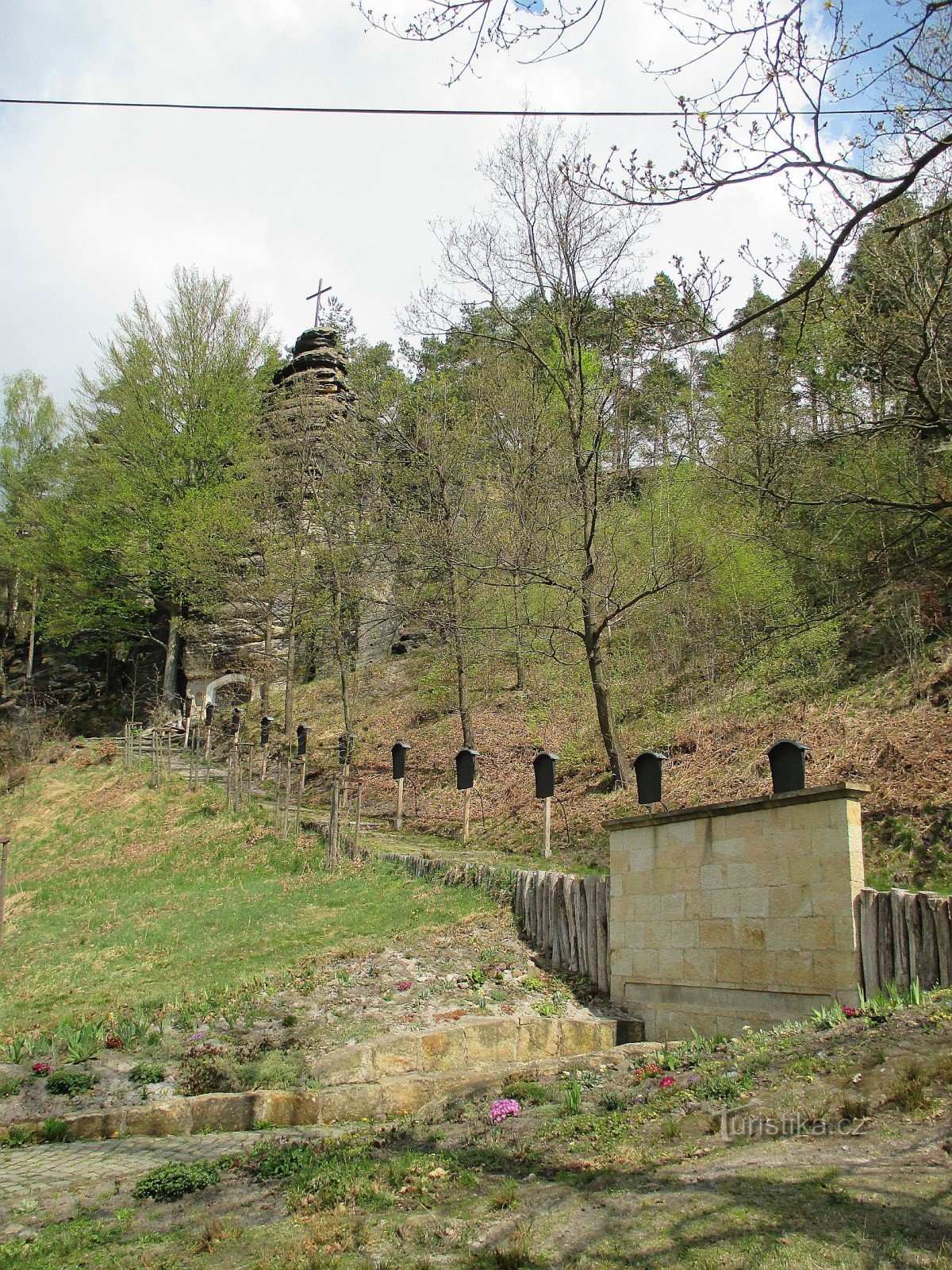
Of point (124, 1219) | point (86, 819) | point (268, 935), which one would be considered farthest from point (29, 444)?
point (124, 1219)

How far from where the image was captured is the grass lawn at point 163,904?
416 inches

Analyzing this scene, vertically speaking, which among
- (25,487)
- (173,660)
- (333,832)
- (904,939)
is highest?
(25,487)

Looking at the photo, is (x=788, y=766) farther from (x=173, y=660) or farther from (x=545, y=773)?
(x=173, y=660)

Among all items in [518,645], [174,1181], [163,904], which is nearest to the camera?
[174,1181]

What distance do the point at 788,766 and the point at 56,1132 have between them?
6.93m

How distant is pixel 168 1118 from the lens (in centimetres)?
673

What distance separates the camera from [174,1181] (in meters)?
5.26

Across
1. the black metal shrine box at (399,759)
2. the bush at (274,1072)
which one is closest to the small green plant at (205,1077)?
the bush at (274,1072)

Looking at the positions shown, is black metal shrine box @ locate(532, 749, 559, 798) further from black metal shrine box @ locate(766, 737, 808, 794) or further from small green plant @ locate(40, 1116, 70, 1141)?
small green plant @ locate(40, 1116, 70, 1141)

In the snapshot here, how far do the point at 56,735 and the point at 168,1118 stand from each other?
84.9 feet

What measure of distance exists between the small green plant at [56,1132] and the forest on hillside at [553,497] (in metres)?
7.08

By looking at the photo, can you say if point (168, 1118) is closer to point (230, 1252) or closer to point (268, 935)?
point (230, 1252)

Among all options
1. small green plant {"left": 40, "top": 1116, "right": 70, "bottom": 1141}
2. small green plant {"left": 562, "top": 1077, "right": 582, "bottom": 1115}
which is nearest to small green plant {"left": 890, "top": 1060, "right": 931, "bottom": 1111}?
small green plant {"left": 562, "top": 1077, "right": 582, "bottom": 1115}

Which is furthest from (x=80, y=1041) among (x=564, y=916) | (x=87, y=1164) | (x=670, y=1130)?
(x=670, y=1130)
